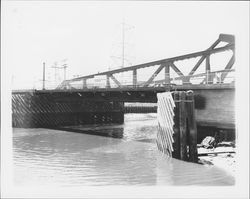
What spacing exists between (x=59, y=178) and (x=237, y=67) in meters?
8.46

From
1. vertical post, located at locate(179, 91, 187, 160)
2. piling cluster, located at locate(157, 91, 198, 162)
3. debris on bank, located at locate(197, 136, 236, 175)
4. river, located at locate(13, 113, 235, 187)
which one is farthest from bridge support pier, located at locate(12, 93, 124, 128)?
vertical post, located at locate(179, 91, 187, 160)

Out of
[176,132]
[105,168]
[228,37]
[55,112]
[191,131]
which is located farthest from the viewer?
[55,112]

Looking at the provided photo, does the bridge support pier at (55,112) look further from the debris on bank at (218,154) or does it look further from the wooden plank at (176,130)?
the debris on bank at (218,154)

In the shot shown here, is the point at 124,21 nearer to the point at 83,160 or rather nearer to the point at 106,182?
the point at 83,160

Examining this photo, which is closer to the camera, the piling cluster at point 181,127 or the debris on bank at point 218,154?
the debris on bank at point 218,154

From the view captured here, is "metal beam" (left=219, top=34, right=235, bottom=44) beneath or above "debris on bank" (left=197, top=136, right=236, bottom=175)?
above

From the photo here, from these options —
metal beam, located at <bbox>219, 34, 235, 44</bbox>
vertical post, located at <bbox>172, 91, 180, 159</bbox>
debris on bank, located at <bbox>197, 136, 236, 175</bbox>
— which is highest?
metal beam, located at <bbox>219, 34, 235, 44</bbox>

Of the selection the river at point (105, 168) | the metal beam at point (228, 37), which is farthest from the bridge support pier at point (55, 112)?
the metal beam at point (228, 37)

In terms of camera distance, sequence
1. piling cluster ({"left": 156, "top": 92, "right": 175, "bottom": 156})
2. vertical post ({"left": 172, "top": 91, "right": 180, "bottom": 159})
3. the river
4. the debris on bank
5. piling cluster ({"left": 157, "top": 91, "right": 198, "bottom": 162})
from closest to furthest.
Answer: the river
the debris on bank
piling cluster ({"left": 157, "top": 91, "right": 198, "bottom": 162})
vertical post ({"left": 172, "top": 91, "right": 180, "bottom": 159})
piling cluster ({"left": 156, "top": 92, "right": 175, "bottom": 156})

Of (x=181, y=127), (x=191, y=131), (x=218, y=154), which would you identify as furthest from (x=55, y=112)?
(x=218, y=154)

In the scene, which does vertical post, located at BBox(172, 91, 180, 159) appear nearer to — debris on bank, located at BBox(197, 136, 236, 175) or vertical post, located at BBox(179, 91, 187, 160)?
vertical post, located at BBox(179, 91, 187, 160)

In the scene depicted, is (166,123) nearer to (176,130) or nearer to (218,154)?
(176,130)

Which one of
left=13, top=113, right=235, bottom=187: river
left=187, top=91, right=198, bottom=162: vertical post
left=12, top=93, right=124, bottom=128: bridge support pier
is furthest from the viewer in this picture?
left=12, top=93, right=124, bottom=128: bridge support pier
